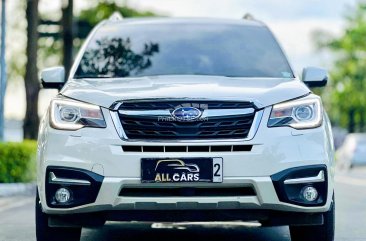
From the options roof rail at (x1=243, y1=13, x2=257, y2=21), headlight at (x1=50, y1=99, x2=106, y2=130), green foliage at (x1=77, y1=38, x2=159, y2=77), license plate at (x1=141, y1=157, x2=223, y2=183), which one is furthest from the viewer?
roof rail at (x1=243, y1=13, x2=257, y2=21)

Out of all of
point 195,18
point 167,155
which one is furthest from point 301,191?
point 195,18

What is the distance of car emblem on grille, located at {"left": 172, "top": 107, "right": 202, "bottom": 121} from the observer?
246 inches

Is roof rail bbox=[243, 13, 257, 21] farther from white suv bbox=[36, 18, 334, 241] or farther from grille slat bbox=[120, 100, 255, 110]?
grille slat bbox=[120, 100, 255, 110]

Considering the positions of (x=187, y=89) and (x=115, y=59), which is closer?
(x=187, y=89)

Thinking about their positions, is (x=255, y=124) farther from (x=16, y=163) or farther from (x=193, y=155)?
(x=16, y=163)

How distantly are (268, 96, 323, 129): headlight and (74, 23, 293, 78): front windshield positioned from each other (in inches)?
34.4

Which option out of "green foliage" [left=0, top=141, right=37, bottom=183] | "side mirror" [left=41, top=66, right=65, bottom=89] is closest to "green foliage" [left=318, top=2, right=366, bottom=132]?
"green foliage" [left=0, top=141, right=37, bottom=183]

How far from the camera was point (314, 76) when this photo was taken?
754cm

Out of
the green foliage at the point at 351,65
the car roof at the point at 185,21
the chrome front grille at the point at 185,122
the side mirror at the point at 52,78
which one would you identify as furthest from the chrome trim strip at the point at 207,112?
the green foliage at the point at 351,65

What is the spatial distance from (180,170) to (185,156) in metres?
0.09

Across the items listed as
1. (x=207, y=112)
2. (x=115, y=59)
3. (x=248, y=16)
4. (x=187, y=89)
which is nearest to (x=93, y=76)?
(x=115, y=59)

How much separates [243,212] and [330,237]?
0.80 m

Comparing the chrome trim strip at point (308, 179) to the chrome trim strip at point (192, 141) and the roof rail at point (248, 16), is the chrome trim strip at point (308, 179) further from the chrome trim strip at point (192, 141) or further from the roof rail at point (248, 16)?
the roof rail at point (248, 16)

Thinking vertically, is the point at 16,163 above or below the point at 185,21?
below
